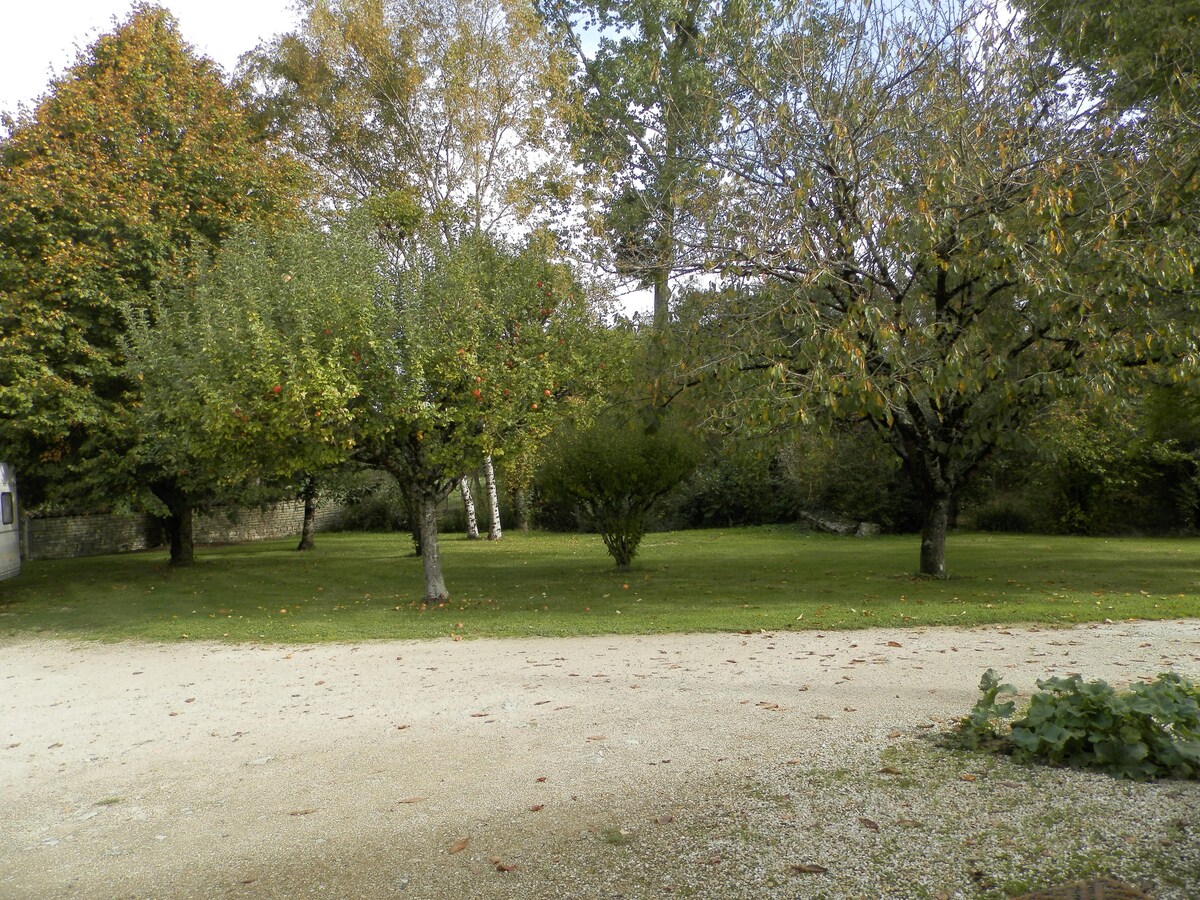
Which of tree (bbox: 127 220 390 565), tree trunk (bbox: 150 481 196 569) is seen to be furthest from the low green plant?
tree trunk (bbox: 150 481 196 569)

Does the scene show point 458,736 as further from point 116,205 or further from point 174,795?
point 116,205

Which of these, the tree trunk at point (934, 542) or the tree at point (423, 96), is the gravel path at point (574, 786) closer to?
the tree trunk at point (934, 542)

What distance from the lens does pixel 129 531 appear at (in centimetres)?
2812

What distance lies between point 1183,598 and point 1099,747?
892cm

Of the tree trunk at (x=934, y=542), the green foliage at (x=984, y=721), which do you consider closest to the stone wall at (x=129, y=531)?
the tree trunk at (x=934, y=542)

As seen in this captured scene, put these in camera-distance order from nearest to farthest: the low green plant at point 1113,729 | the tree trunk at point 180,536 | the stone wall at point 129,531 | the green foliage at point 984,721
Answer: the low green plant at point 1113,729 < the green foliage at point 984,721 < the tree trunk at point 180,536 < the stone wall at point 129,531

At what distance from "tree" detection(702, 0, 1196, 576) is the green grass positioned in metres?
2.53

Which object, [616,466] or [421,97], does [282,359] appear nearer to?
[616,466]

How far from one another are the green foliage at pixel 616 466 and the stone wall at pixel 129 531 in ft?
35.6

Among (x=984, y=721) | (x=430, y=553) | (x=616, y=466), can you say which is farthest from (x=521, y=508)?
(x=984, y=721)

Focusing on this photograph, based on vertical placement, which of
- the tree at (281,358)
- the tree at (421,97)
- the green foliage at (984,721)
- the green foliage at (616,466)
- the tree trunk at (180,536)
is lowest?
the green foliage at (984,721)

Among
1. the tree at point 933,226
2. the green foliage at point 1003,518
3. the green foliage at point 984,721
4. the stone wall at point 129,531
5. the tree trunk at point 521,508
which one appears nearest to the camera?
the green foliage at point 984,721

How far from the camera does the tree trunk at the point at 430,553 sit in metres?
13.8

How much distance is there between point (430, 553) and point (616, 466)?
410cm
